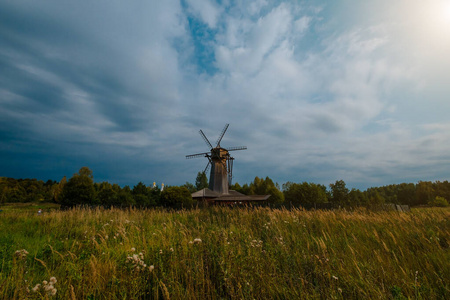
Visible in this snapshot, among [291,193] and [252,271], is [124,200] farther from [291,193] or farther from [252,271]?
[291,193]

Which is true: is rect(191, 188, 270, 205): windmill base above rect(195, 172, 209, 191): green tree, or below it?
below

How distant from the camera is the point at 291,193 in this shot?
50.5m

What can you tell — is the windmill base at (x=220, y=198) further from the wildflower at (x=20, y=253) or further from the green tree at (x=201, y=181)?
the green tree at (x=201, y=181)

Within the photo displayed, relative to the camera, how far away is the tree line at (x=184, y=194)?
98.3 feet

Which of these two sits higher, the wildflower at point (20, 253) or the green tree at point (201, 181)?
the green tree at point (201, 181)

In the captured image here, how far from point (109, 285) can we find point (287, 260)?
2810 millimetres

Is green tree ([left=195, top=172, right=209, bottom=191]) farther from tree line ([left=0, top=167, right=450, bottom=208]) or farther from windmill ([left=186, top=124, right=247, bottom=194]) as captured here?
windmill ([left=186, top=124, right=247, bottom=194])

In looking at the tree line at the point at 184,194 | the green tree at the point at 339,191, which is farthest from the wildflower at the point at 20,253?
the green tree at the point at 339,191

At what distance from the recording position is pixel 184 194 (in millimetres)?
31188

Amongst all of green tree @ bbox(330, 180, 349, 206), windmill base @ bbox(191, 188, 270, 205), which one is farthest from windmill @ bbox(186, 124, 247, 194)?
green tree @ bbox(330, 180, 349, 206)

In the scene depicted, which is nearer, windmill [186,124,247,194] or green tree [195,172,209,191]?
windmill [186,124,247,194]

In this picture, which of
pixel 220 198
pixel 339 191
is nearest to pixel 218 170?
pixel 220 198

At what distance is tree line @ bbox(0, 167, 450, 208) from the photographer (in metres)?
30.0

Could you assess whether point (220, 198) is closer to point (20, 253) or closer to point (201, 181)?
point (20, 253)
